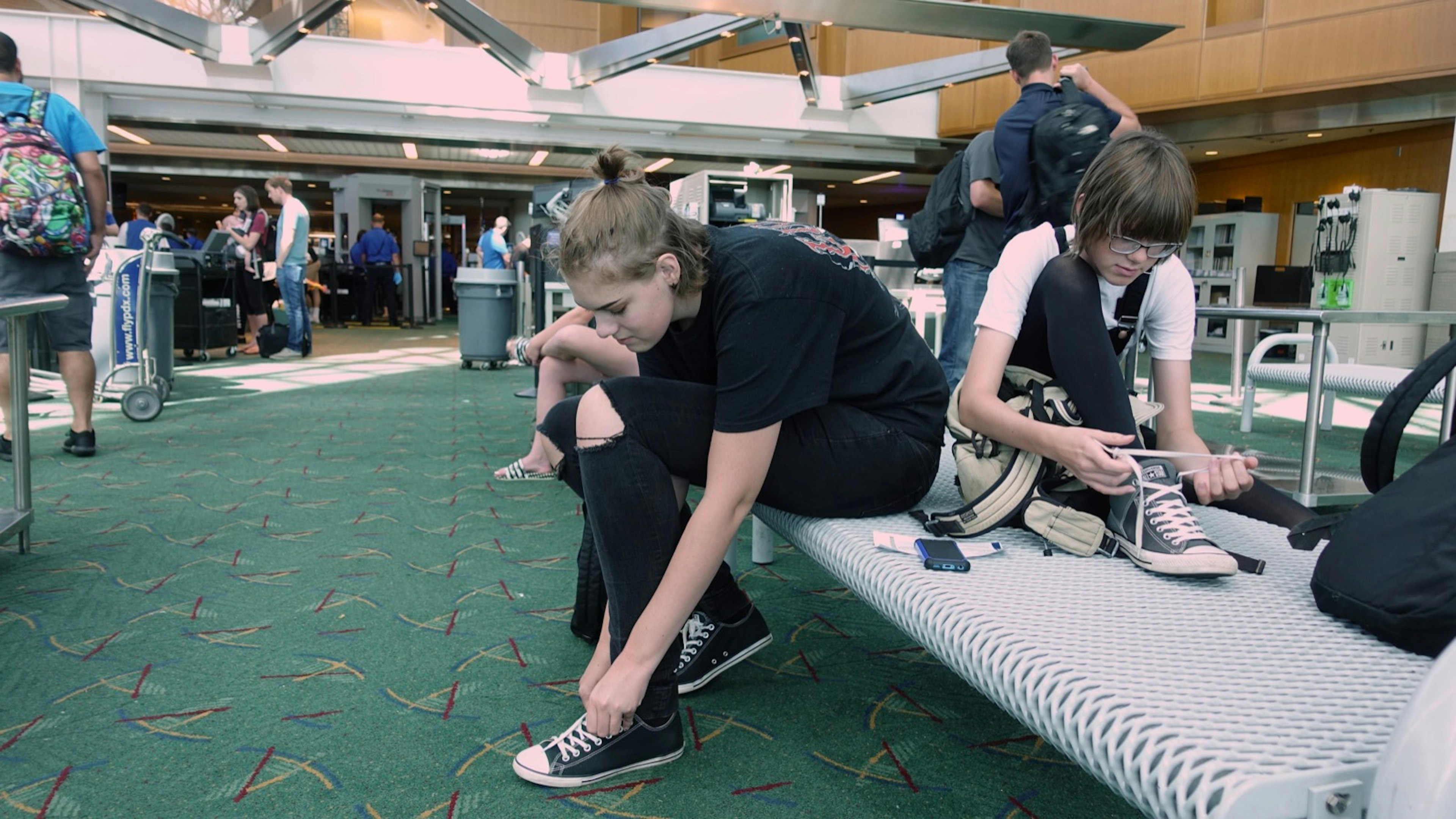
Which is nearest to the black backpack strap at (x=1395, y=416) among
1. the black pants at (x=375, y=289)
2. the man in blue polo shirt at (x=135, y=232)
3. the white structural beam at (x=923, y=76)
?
the white structural beam at (x=923, y=76)

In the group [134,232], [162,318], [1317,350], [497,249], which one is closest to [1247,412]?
[1317,350]

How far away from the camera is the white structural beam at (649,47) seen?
7.84 m

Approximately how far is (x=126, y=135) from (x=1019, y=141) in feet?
48.1

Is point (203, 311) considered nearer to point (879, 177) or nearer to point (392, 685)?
point (392, 685)

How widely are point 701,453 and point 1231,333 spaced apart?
11320 millimetres

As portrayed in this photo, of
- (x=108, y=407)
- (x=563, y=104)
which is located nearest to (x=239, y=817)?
(x=108, y=407)

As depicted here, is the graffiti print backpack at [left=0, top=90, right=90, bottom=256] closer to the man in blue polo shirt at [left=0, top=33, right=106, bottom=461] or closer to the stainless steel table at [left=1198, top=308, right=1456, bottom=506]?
the man in blue polo shirt at [left=0, top=33, right=106, bottom=461]

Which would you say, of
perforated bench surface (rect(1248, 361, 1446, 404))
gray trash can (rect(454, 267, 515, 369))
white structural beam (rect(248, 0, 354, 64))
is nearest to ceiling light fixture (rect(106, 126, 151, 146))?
white structural beam (rect(248, 0, 354, 64))

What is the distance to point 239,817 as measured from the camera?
3.78 feet

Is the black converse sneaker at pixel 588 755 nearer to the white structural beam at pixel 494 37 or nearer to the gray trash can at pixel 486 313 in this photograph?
the gray trash can at pixel 486 313

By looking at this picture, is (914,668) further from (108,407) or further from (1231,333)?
(1231,333)

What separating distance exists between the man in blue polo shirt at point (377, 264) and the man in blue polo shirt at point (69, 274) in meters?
10.1

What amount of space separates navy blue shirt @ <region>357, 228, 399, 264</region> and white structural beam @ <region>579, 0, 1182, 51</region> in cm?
805

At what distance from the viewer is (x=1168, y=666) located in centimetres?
82
